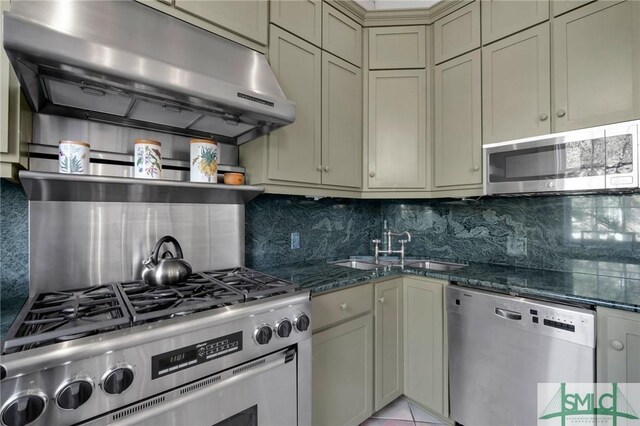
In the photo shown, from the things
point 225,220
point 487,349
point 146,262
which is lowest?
point 487,349

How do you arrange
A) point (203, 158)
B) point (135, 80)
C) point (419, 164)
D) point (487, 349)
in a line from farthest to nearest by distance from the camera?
point (419, 164)
point (487, 349)
point (203, 158)
point (135, 80)

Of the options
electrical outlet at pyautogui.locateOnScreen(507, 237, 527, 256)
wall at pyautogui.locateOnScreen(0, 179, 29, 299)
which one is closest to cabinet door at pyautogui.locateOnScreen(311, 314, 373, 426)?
electrical outlet at pyautogui.locateOnScreen(507, 237, 527, 256)

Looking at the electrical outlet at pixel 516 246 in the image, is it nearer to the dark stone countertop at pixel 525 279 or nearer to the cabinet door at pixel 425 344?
the dark stone countertop at pixel 525 279

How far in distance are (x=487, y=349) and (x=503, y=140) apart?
1.20 meters

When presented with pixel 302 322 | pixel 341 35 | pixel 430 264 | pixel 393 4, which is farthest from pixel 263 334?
pixel 393 4

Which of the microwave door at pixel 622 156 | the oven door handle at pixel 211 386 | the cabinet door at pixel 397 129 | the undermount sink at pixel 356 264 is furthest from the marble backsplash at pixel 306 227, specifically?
the microwave door at pixel 622 156

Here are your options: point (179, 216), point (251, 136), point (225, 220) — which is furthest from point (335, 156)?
point (179, 216)

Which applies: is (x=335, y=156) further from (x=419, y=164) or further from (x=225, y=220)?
(x=225, y=220)

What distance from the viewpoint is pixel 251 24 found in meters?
1.51

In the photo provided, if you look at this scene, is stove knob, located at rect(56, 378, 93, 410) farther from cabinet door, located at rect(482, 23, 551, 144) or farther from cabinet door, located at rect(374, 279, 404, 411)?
cabinet door, located at rect(482, 23, 551, 144)

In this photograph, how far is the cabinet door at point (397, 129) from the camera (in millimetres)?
2152

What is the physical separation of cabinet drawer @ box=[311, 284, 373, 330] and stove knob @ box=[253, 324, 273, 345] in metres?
0.34

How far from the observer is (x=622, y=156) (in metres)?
1.37

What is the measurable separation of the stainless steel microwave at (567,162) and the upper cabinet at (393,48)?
88 cm
